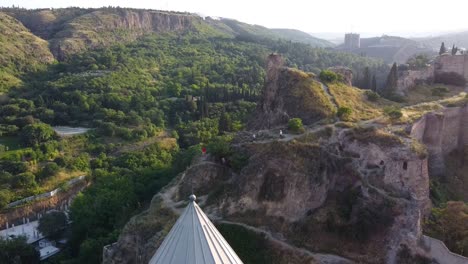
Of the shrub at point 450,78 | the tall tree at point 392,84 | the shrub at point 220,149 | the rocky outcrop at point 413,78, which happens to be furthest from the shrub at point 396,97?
the shrub at point 220,149

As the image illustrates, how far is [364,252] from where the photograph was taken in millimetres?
26188

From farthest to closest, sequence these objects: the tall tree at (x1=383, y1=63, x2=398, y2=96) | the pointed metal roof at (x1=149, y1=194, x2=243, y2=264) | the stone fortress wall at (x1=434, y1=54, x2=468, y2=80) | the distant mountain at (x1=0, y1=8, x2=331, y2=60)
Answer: the distant mountain at (x1=0, y1=8, x2=331, y2=60), the stone fortress wall at (x1=434, y1=54, x2=468, y2=80), the tall tree at (x1=383, y1=63, x2=398, y2=96), the pointed metal roof at (x1=149, y1=194, x2=243, y2=264)

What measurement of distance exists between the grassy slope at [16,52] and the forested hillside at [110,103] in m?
0.32

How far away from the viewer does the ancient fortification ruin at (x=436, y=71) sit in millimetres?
47312

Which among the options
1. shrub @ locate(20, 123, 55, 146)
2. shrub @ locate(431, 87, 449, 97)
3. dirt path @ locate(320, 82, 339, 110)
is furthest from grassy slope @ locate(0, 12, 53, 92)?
shrub @ locate(431, 87, 449, 97)

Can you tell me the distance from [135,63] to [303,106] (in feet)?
228

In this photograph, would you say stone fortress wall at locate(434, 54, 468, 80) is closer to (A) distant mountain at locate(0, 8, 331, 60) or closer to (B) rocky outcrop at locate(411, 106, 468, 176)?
(B) rocky outcrop at locate(411, 106, 468, 176)

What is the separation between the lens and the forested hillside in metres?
46.6

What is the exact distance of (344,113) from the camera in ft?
115

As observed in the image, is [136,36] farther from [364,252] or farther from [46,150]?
[364,252]

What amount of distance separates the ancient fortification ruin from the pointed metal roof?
40.3 metres

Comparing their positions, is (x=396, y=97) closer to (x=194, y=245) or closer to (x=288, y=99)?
(x=288, y=99)

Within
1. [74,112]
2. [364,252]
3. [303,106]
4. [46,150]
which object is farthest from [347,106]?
[74,112]

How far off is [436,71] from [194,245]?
156ft
